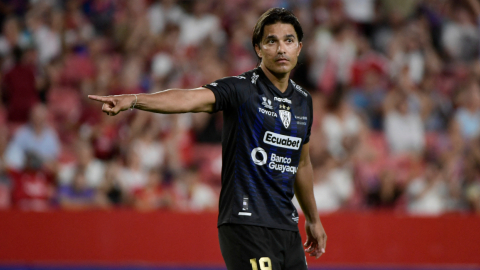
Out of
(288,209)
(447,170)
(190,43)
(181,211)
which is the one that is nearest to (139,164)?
(181,211)

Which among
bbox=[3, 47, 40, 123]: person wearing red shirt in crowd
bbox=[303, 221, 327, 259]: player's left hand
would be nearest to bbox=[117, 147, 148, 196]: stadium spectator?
bbox=[3, 47, 40, 123]: person wearing red shirt in crowd

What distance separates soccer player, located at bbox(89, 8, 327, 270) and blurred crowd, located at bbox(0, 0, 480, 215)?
4374 millimetres

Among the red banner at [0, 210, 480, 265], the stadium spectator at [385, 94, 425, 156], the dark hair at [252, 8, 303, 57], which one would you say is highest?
the dark hair at [252, 8, 303, 57]

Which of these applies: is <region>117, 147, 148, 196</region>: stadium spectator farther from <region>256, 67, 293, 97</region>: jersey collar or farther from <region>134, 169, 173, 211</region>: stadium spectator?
<region>256, 67, 293, 97</region>: jersey collar

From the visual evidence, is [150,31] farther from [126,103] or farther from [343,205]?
[126,103]

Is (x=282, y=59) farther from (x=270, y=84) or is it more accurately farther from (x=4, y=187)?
(x=4, y=187)

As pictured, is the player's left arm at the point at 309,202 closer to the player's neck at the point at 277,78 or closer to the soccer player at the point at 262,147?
the soccer player at the point at 262,147

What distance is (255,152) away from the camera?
12.5 feet

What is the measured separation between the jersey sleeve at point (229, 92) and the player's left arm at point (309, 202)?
671 millimetres

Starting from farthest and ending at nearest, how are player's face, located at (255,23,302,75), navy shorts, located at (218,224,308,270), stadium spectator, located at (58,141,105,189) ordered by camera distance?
stadium spectator, located at (58,141,105,189) → player's face, located at (255,23,302,75) → navy shorts, located at (218,224,308,270)

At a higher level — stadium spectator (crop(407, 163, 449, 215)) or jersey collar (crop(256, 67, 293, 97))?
jersey collar (crop(256, 67, 293, 97))

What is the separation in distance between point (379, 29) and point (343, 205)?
364 cm

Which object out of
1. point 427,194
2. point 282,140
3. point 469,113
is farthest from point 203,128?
point 282,140

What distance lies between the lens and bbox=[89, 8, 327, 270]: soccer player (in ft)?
12.2
